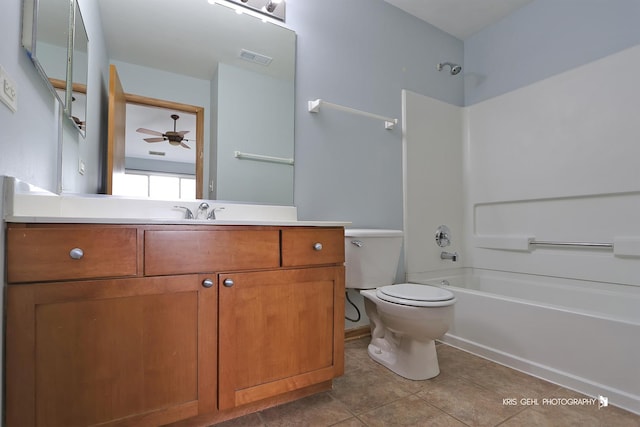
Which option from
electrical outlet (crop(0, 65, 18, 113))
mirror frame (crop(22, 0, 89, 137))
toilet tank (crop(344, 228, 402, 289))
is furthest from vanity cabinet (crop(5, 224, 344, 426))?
mirror frame (crop(22, 0, 89, 137))

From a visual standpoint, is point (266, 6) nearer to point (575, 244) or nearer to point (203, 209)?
point (203, 209)

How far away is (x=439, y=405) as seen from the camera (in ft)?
4.58

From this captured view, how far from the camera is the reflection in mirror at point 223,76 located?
5.12 feet

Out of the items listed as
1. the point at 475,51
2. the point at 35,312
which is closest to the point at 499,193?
the point at 475,51

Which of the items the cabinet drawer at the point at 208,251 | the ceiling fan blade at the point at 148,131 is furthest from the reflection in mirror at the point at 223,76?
the cabinet drawer at the point at 208,251

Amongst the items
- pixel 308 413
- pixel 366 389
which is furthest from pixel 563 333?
pixel 308 413

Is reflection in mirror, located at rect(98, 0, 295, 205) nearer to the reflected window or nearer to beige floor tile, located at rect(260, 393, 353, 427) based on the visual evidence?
the reflected window

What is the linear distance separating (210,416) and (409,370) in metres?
0.98

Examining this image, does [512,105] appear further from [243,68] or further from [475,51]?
[243,68]

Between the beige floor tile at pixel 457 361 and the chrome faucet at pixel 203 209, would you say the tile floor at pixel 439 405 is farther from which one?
the chrome faucet at pixel 203 209

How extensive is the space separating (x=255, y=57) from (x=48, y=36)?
1.01 meters

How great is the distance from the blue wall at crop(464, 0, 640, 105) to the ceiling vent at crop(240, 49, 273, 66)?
1906 mm

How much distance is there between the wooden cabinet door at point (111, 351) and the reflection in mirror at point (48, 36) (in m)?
0.73

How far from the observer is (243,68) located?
183 centimetres
